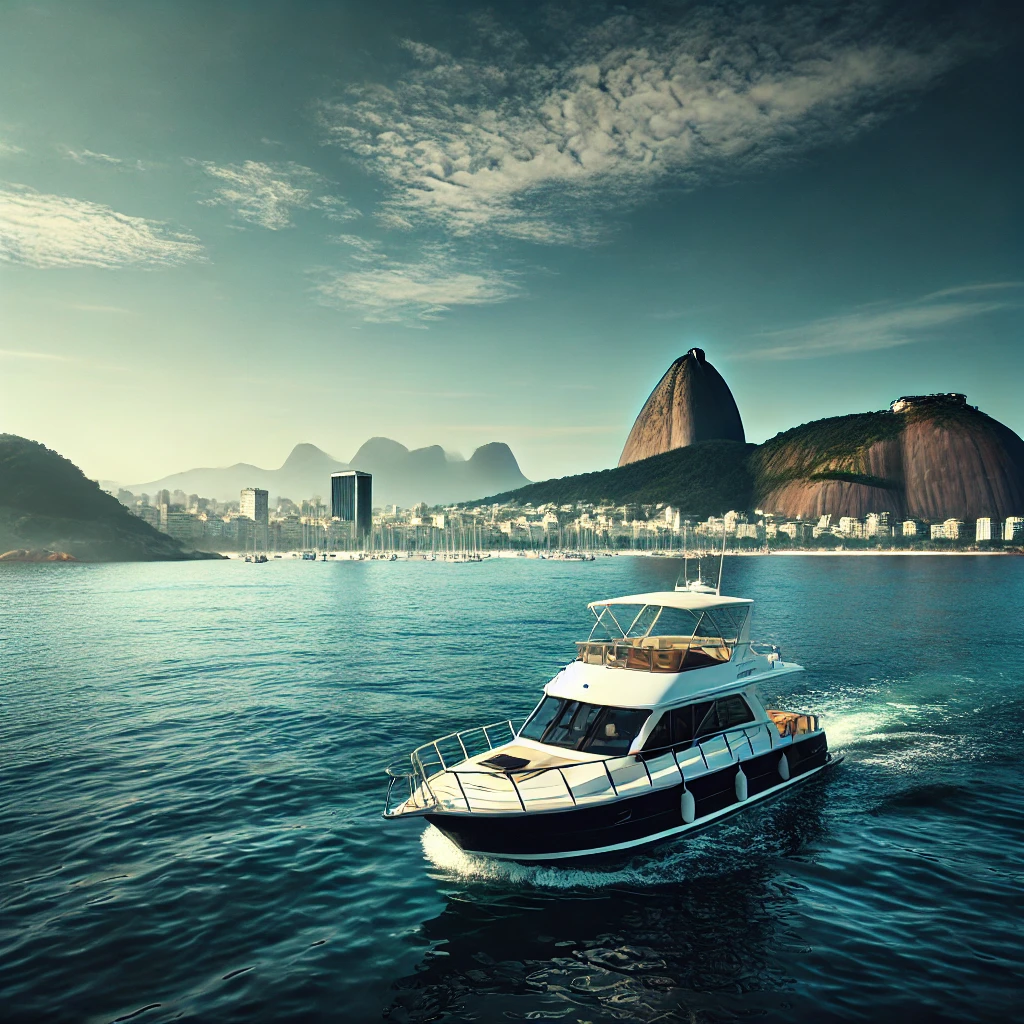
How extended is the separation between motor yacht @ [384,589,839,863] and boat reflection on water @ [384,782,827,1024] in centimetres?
69

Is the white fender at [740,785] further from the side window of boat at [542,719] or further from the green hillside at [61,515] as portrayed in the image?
the green hillside at [61,515]

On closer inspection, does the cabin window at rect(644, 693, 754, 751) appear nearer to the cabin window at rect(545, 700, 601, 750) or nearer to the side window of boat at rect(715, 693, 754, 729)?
the side window of boat at rect(715, 693, 754, 729)

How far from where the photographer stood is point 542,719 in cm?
1695

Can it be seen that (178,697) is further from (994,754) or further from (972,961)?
(994,754)

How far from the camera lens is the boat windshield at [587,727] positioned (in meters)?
15.5

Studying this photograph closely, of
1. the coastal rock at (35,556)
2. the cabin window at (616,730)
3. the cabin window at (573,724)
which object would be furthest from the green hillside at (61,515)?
the cabin window at (616,730)

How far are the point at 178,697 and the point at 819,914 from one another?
27538mm

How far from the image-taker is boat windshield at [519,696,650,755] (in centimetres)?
1546

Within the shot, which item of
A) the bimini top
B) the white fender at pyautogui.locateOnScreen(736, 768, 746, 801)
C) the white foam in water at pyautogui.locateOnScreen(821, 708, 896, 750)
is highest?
the bimini top

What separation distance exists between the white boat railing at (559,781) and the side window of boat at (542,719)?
2.01 meters

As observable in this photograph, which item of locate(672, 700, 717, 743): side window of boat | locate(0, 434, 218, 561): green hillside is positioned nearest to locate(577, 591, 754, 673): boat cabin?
locate(672, 700, 717, 743): side window of boat

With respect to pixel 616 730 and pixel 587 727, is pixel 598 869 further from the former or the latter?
pixel 587 727

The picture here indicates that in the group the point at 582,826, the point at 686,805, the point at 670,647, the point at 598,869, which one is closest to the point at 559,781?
the point at 582,826

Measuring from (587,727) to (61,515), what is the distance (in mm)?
197768
